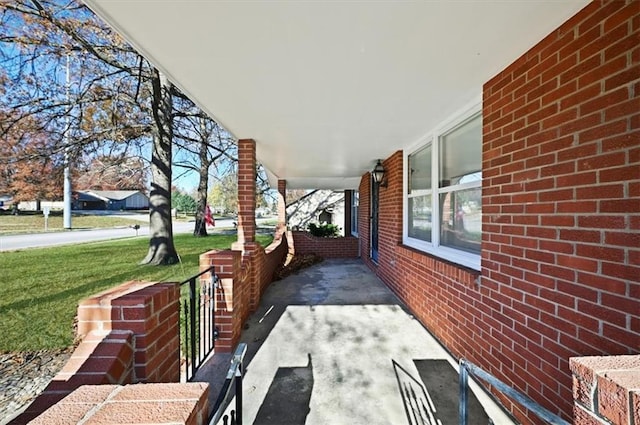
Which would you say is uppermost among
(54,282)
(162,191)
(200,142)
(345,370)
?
(200,142)

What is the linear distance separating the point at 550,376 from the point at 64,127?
10856mm

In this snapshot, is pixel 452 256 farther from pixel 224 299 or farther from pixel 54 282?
pixel 54 282

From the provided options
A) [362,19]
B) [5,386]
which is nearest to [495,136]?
[362,19]

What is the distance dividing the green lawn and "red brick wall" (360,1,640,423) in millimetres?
3374

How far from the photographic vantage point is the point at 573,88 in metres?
1.59

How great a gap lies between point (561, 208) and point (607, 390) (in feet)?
4.01

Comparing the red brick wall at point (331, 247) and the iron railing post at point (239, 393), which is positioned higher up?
the iron railing post at point (239, 393)

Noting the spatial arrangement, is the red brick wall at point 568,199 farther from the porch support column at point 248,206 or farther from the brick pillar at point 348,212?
the brick pillar at point 348,212

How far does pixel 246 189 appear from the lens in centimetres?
411

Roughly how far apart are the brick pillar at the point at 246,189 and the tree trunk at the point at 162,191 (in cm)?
575

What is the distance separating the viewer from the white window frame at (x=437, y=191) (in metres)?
2.82

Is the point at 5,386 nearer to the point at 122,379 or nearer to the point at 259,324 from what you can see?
the point at 259,324

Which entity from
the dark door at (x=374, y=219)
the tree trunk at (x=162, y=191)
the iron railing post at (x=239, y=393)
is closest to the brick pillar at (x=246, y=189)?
the iron railing post at (x=239, y=393)

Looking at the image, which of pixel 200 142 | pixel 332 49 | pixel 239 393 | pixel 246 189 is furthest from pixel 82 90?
pixel 239 393
